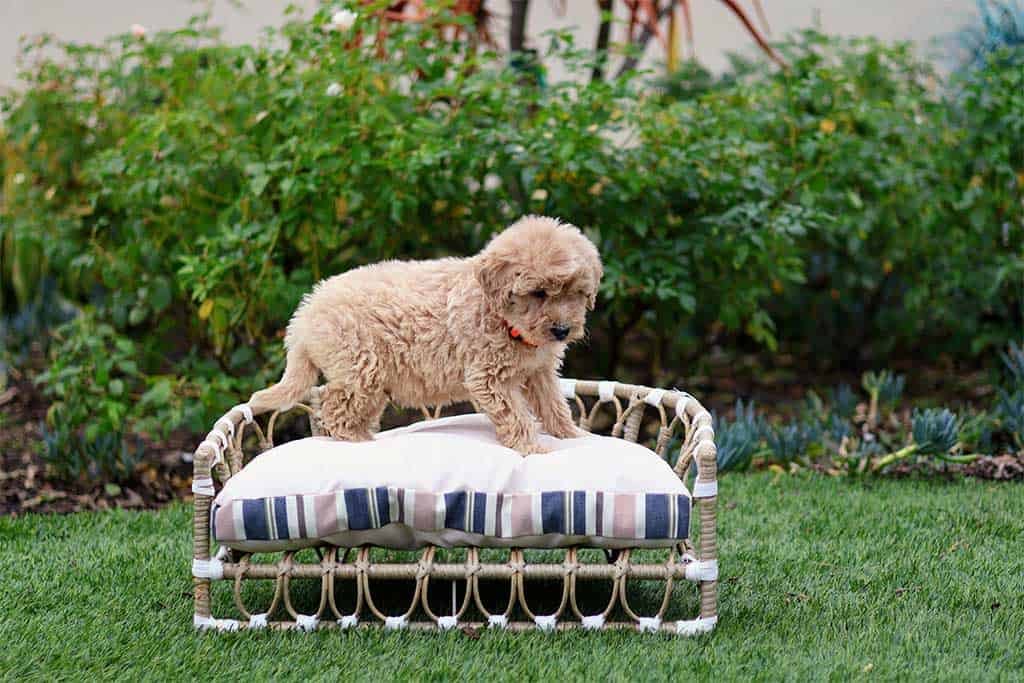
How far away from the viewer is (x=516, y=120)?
5188 mm

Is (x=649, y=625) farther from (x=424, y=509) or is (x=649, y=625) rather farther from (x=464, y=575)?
(x=424, y=509)

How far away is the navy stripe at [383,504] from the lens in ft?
10.2

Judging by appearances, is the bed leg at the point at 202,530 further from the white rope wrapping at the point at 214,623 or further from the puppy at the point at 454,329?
the puppy at the point at 454,329

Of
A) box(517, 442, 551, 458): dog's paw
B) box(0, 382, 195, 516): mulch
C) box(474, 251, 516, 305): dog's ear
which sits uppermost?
box(474, 251, 516, 305): dog's ear

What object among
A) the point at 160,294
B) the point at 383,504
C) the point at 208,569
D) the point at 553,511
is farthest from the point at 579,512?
the point at 160,294

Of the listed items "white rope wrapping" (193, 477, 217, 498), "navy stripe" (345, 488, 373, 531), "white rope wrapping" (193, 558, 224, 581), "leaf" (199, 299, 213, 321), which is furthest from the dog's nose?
"leaf" (199, 299, 213, 321)

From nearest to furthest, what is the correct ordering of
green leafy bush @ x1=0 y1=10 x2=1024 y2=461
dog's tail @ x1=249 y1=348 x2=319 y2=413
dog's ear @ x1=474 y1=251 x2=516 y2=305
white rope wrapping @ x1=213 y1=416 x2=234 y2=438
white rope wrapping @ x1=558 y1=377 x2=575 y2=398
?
dog's ear @ x1=474 y1=251 x2=516 y2=305 → white rope wrapping @ x1=213 y1=416 x2=234 y2=438 → dog's tail @ x1=249 y1=348 x2=319 y2=413 → white rope wrapping @ x1=558 y1=377 x2=575 y2=398 → green leafy bush @ x1=0 y1=10 x2=1024 y2=461

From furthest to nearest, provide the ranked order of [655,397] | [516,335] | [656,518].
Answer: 1. [655,397]
2. [516,335]
3. [656,518]

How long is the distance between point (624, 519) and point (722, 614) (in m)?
0.54

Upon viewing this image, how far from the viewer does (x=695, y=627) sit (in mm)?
3160

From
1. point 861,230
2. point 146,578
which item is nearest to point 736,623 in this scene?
point 146,578

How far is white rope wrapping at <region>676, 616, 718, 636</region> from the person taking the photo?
3.16 metres

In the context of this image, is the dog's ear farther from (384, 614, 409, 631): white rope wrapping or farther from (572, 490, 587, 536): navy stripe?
(384, 614, 409, 631): white rope wrapping

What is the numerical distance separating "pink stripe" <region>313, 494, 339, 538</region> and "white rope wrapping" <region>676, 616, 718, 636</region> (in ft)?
3.27
